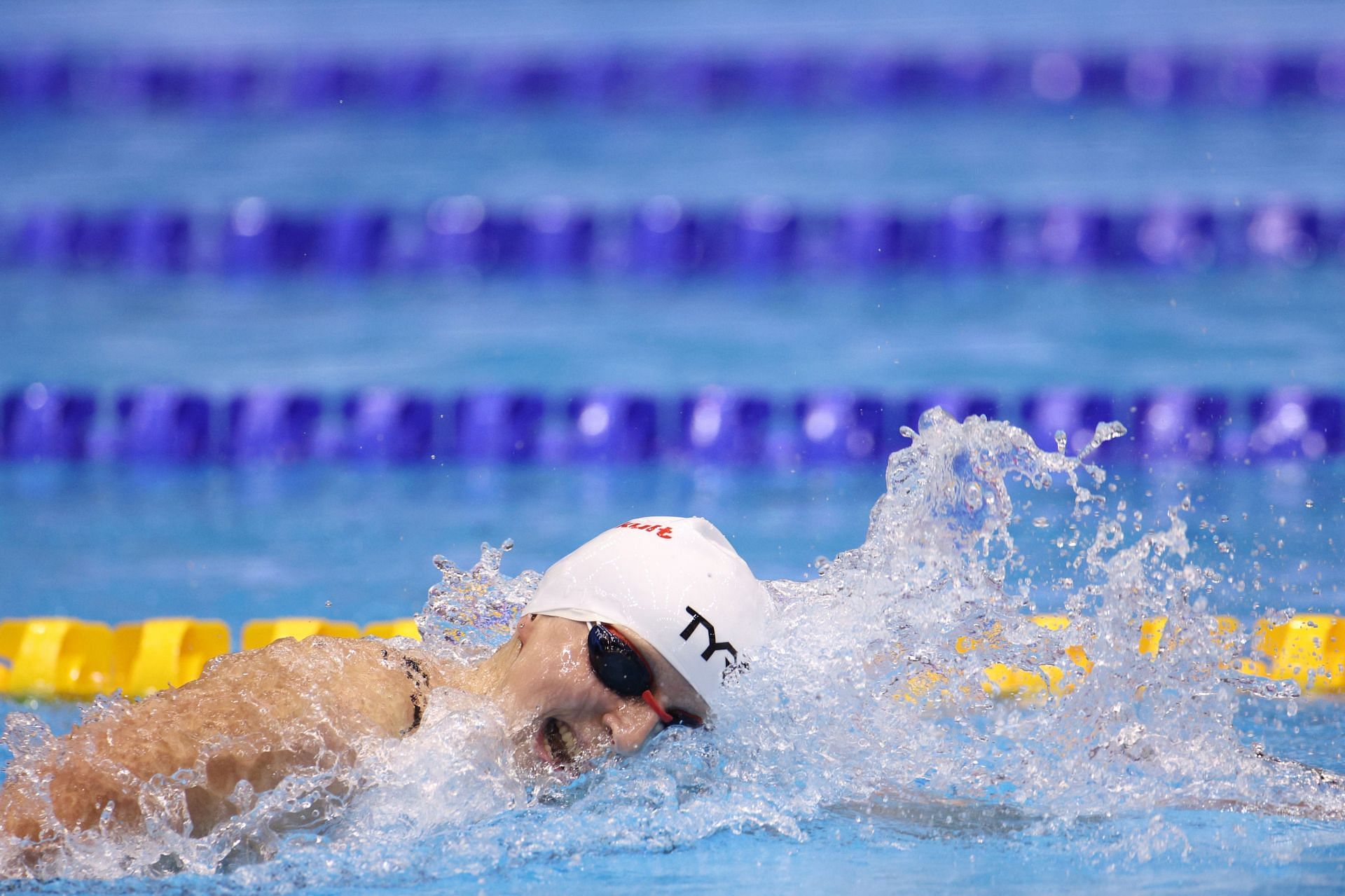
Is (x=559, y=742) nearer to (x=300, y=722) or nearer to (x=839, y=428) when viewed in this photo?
(x=300, y=722)

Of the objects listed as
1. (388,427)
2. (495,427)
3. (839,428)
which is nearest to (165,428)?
(388,427)

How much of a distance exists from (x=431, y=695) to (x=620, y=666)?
0.26 meters

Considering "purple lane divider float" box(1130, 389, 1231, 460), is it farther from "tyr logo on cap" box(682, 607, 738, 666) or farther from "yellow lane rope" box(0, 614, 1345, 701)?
"tyr logo on cap" box(682, 607, 738, 666)

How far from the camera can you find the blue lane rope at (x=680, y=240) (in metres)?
5.55

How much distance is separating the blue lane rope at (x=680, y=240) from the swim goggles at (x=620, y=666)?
3.58 metres

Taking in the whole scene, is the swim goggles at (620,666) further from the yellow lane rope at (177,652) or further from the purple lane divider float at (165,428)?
the purple lane divider float at (165,428)

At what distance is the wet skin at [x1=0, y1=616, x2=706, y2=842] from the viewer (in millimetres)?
1856

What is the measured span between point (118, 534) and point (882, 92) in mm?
4600

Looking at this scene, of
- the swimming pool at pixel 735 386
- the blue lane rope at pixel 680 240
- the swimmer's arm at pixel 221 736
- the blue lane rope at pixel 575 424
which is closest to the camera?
the swimmer's arm at pixel 221 736

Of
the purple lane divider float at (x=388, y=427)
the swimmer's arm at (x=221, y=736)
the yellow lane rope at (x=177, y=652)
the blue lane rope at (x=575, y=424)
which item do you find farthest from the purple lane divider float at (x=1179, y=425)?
the swimmer's arm at (x=221, y=736)

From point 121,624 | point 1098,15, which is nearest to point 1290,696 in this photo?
point 121,624

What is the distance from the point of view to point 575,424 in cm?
450

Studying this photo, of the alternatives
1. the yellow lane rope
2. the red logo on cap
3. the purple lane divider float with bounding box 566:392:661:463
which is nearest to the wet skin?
the red logo on cap

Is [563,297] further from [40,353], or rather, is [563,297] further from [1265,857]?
[1265,857]
